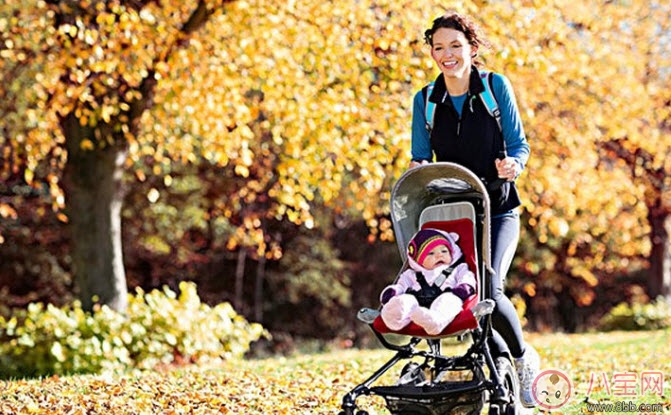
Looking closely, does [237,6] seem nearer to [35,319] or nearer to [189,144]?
[189,144]

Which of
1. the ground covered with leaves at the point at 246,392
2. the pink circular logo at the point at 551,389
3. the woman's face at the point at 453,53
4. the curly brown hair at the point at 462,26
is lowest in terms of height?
the ground covered with leaves at the point at 246,392

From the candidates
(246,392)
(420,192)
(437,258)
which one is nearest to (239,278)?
(246,392)

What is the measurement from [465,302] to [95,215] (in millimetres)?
6136

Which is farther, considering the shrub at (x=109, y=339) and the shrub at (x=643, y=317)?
the shrub at (x=643, y=317)

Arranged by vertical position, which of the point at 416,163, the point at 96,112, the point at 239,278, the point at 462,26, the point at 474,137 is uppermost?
the point at 96,112

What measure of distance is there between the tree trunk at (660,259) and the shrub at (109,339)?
1001cm

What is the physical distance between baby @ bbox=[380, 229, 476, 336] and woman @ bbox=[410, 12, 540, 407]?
0.92ft

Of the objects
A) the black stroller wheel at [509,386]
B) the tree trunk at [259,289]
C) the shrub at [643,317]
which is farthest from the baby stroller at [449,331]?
the shrub at [643,317]

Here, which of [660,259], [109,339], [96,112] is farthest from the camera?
[660,259]

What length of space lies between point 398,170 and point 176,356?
288 cm

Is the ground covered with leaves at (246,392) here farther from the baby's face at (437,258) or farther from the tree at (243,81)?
the tree at (243,81)

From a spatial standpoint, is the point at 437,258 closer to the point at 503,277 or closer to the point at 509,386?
the point at 503,277

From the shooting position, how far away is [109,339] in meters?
8.46

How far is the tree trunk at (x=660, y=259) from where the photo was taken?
1653cm
